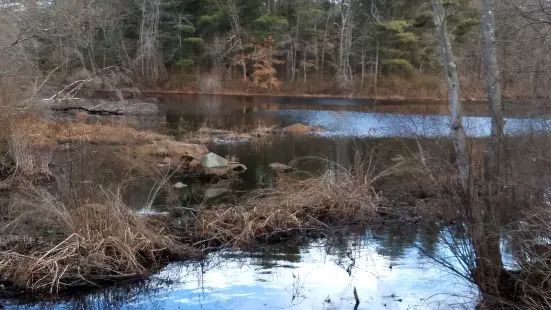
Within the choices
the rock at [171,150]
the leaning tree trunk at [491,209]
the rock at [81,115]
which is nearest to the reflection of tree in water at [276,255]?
the leaning tree trunk at [491,209]

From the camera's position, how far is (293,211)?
9.98 m

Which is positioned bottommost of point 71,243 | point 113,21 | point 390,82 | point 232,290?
point 232,290

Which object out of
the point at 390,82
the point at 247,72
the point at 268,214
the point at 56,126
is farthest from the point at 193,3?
the point at 268,214

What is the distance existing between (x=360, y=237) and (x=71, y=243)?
4535 millimetres

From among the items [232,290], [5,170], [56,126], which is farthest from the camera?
[56,126]

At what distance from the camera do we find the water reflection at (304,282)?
6.71 m

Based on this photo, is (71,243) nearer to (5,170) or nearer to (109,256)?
(109,256)

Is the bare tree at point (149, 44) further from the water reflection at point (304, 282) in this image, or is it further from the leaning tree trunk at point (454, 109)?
the leaning tree trunk at point (454, 109)

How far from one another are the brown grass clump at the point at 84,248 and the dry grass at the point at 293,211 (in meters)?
0.95

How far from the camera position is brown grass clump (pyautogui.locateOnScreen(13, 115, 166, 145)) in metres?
14.2

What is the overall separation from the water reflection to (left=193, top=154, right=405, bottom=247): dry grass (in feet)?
1.62

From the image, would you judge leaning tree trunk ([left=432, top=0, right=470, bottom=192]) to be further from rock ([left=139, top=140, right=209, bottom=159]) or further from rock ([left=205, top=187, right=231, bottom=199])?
rock ([left=139, top=140, right=209, bottom=159])

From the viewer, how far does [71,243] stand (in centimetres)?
725

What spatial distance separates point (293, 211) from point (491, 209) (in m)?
4.63
